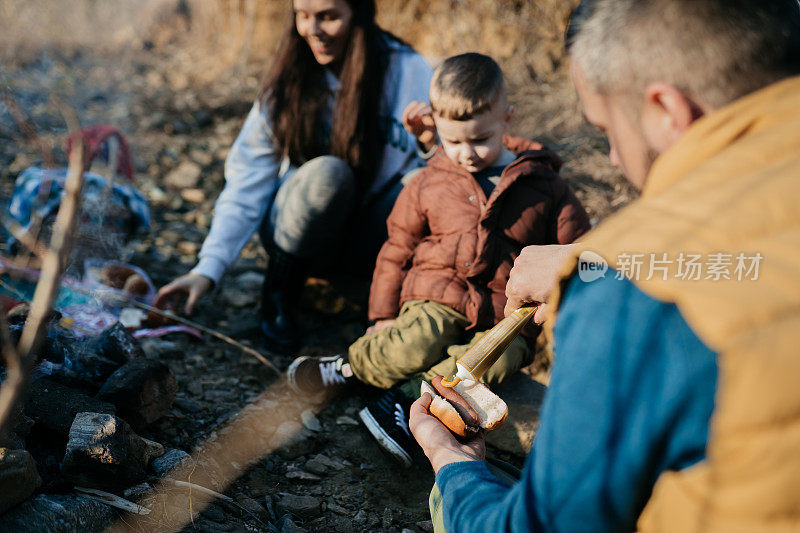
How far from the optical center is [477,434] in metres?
1.59

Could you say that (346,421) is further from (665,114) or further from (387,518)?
(665,114)

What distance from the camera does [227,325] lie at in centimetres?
305

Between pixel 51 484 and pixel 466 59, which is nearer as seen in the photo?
pixel 51 484

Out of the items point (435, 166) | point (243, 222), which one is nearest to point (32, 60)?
point (243, 222)

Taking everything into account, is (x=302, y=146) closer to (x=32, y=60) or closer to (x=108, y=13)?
(x=32, y=60)

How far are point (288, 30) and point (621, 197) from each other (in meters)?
1.95

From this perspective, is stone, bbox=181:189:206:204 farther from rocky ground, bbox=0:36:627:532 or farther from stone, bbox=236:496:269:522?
stone, bbox=236:496:269:522

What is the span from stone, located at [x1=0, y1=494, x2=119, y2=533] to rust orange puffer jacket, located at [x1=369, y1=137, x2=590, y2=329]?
1259 mm

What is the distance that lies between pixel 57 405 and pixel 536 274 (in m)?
1.44

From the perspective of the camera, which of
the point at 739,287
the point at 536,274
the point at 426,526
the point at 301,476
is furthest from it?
the point at 301,476

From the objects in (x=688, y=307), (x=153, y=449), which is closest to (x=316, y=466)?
(x=153, y=449)

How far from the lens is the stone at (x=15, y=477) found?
1.42 meters

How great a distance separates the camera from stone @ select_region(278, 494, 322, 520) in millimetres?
1962

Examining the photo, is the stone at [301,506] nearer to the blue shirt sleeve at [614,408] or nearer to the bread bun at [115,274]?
the blue shirt sleeve at [614,408]
